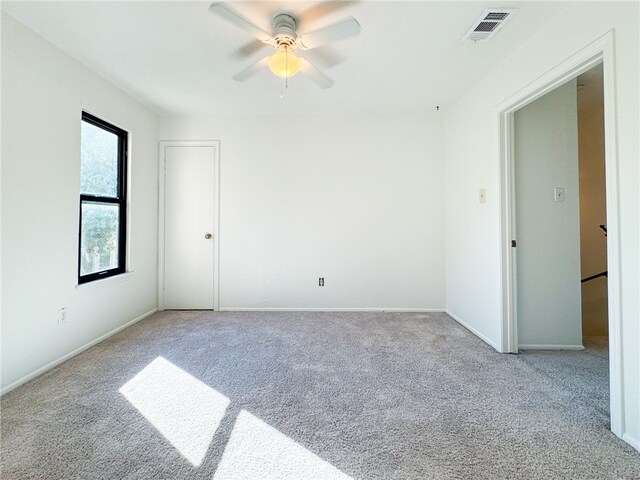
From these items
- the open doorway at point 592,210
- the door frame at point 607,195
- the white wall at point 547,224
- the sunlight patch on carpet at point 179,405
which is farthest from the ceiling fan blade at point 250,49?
the open doorway at point 592,210

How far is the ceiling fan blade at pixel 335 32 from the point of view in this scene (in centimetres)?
163

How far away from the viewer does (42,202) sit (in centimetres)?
211

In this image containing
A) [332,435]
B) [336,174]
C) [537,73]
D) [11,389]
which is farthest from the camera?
[336,174]

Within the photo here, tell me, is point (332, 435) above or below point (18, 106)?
below

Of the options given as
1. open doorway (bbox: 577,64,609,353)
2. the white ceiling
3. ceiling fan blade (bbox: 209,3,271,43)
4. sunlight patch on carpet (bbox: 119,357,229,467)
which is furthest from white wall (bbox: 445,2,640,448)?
sunlight patch on carpet (bbox: 119,357,229,467)

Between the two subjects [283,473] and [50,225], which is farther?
[50,225]

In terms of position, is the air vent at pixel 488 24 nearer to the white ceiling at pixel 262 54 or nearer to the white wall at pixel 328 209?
the white ceiling at pixel 262 54

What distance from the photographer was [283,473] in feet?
4.03

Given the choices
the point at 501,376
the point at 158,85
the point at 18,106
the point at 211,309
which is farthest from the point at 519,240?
the point at 18,106

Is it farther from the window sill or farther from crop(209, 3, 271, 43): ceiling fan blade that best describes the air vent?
the window sill

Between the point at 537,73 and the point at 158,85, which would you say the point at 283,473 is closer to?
the point at 537,73

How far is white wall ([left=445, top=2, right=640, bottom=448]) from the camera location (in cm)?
138

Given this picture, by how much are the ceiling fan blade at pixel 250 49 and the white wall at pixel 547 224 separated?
231 cm

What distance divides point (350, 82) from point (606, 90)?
1916 millimetres
